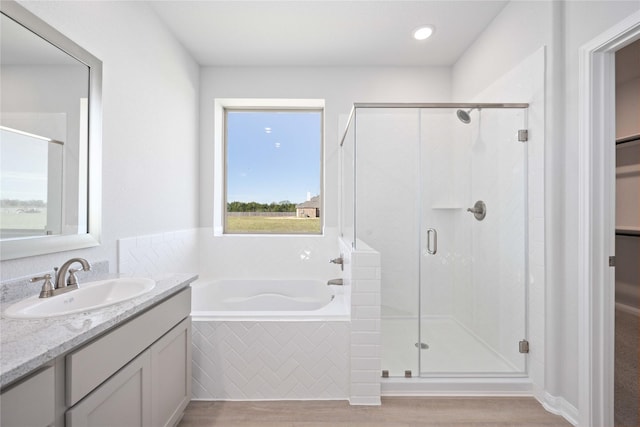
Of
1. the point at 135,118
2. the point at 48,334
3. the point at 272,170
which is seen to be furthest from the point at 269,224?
the point at 48,334

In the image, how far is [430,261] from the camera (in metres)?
2.46

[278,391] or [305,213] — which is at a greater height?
[305,213]

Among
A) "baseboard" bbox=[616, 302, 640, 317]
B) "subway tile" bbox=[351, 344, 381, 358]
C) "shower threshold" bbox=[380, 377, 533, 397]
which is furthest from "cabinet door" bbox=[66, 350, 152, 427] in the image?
"baseboard" bbox=[616, 302, 640, 317]

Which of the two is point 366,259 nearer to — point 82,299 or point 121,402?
point 121,402

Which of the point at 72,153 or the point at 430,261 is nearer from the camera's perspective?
the point at 72,153

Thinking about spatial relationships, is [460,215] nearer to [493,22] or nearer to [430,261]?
[430,261]

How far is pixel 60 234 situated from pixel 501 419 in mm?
2616

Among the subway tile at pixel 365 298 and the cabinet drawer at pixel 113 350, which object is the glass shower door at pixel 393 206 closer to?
the subway tile at pixel 365 298

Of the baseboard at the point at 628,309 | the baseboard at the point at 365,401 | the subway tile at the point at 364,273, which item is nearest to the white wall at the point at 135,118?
the subway tile at the point at 364,273

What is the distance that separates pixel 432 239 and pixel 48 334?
2.33 meters

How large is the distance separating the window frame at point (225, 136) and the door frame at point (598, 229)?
2.21 m

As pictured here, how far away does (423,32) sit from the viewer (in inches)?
102

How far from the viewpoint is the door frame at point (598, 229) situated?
1.60 m

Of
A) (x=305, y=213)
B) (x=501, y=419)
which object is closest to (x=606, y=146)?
(x=501, y=419)
